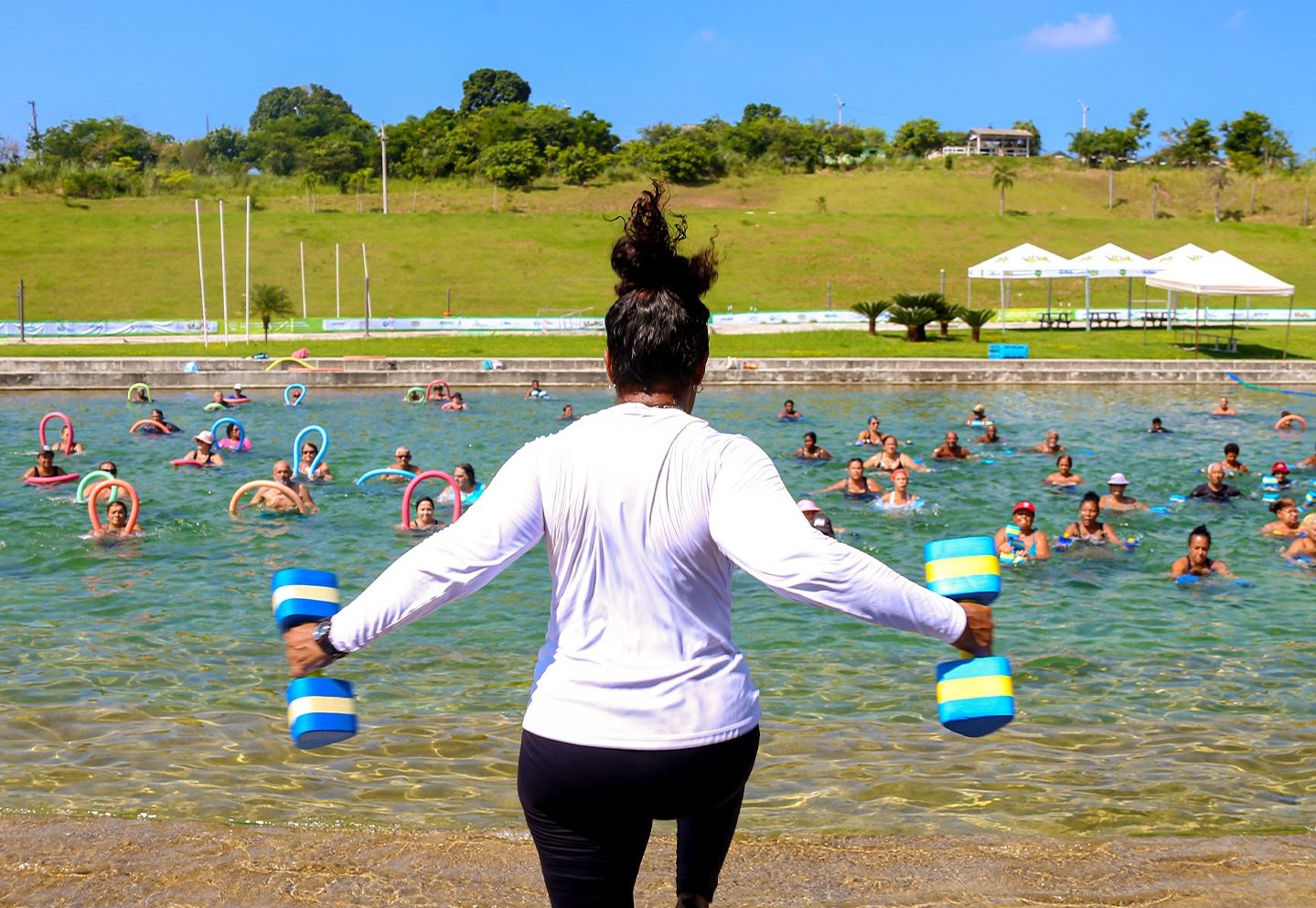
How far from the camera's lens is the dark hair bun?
2.42 meters

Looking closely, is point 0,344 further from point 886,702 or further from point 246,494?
point 886,702

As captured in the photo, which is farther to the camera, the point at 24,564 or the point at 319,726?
the point at 24,564

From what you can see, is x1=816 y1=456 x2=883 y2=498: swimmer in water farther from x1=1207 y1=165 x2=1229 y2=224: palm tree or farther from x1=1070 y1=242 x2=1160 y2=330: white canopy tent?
x1=1207 y1=165 x2=1229 y2=224: palm tree

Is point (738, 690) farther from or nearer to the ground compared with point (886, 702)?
farther from the ground

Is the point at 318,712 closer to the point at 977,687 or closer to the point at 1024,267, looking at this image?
the point at 977,687

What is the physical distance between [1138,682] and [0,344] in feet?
108

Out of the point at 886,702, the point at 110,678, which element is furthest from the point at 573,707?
the point at 110,678

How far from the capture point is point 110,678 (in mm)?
8195

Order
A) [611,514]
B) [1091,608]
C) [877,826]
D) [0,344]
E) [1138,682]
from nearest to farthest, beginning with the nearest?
[611,514], [877,826], [1138,682], [1091,608], [0,344]

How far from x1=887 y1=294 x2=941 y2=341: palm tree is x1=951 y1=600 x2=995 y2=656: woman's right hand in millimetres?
32140

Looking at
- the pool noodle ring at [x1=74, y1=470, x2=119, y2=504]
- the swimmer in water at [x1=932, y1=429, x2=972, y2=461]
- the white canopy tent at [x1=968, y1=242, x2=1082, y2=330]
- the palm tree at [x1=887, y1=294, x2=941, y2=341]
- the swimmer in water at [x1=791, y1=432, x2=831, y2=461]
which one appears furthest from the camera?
the white canopy tent at [x1=968, y1=242, x2=1082, y2=330]

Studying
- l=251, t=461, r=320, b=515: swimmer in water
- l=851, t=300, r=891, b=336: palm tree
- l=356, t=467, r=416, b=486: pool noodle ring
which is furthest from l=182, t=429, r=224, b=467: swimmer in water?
l=851, t=300, r=891, b=336: palm tree

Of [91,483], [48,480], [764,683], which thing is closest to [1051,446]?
[764,683]

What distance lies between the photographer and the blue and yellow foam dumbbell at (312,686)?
2.51m
